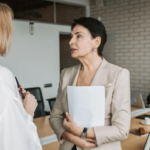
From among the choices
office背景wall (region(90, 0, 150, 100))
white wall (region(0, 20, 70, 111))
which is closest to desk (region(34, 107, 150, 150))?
white wall (region(0, 20, 70, 111))

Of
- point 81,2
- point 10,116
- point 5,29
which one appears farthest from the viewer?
point 81,2

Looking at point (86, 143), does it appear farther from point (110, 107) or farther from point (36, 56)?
point (36, 56)

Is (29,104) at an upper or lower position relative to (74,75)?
lower

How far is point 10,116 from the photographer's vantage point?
1045 millimetres

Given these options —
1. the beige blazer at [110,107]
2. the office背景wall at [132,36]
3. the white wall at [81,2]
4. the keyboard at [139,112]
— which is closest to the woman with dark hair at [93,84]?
the beige blazer at [110,107]

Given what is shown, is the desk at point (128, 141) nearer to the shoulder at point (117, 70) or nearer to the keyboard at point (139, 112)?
the keyboard at point (139, 112)

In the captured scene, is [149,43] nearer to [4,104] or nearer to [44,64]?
[44,64]

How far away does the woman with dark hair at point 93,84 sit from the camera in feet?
4.16

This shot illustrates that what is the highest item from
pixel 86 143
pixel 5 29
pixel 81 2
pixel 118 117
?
pixel 81 2

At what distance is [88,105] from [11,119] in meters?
0.44

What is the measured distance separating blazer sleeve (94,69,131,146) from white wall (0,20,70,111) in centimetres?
403

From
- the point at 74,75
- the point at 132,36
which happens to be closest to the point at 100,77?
the point at 74,75

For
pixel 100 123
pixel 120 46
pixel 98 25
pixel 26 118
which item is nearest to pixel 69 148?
pixel 100 123

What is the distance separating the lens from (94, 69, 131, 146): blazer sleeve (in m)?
1.25
